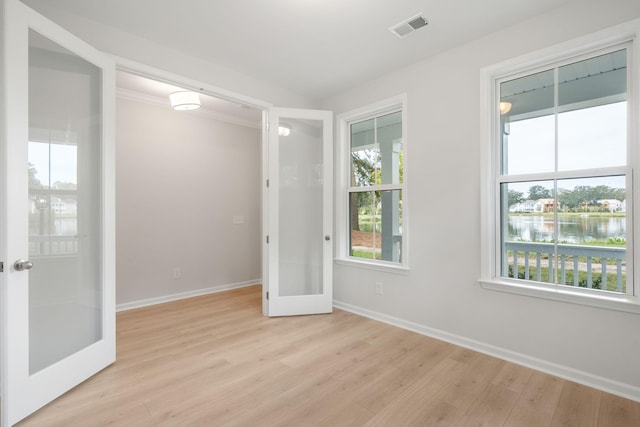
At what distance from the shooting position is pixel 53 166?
2020mm

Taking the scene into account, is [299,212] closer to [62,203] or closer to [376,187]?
[376,187]

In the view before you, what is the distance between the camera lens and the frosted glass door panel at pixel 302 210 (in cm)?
362

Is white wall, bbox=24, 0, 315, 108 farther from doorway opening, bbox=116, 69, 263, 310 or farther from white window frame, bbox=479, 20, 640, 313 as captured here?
white window frame, bbox=479, 20, 640, 313

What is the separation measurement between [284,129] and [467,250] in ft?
7.61

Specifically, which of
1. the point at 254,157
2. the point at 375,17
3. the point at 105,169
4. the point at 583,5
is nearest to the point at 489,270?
the point at 583,5

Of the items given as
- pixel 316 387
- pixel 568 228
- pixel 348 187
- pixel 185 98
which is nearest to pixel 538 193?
pixel 568 228

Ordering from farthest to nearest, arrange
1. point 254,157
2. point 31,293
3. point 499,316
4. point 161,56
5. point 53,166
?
1. point 254,157
2. point 161,56
3. point 499,316
4. point 53,166
5. point 31,293

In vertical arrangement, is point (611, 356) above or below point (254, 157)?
below

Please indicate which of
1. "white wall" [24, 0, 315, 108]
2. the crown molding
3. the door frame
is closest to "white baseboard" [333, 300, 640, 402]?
the door frame

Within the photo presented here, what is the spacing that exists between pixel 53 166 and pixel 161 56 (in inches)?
54.0

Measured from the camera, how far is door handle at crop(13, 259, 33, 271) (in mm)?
1722

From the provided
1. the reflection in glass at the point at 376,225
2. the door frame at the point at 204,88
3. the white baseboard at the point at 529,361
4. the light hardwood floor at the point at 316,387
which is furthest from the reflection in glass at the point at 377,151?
the light hardwood floor at the point at 316,387

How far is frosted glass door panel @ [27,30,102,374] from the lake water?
131 inches

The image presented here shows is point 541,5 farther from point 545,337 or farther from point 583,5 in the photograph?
point 545,337
